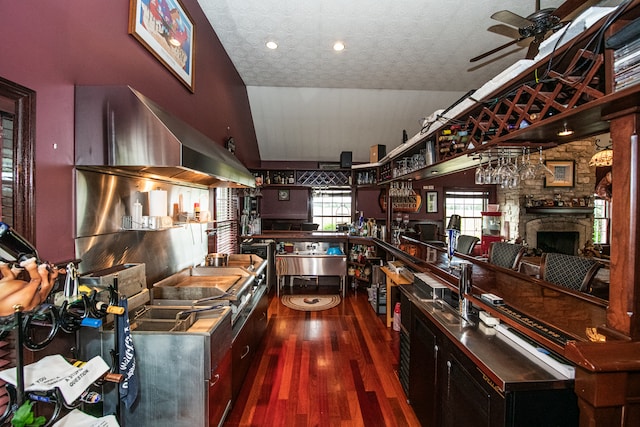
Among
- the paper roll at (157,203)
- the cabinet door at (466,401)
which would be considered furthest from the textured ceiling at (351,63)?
the cabinet door at (466,401)

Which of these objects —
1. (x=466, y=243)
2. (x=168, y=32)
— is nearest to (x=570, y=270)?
(x=466, y=243)

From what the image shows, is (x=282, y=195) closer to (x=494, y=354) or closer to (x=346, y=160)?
(x=346, y=160)

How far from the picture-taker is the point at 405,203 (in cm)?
729

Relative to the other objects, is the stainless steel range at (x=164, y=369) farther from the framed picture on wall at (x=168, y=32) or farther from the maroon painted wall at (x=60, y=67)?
the framed picture on wall at (x=168, y=32)

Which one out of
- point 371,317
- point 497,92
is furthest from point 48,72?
point 371,317

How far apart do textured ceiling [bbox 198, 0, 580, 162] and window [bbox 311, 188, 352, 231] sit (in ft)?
2.99

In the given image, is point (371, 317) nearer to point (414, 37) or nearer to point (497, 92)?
point (497, 92)

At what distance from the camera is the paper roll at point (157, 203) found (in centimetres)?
219

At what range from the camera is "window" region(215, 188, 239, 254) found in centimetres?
423

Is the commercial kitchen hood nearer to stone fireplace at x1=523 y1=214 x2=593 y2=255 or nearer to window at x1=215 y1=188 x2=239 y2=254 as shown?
window at x1=215 y1=188 x2=239 y2=254

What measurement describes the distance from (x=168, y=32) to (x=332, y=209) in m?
5.32

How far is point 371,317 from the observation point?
4266mm

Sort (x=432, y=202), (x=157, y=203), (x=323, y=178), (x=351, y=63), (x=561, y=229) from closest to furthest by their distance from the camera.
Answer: (x=157, y=203) < (x=351, y=63) < (x=323, y=178) < (x=561, y=229) < (x=432, y=202)

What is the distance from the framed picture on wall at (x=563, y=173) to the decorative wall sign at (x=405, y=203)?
2896 mm
